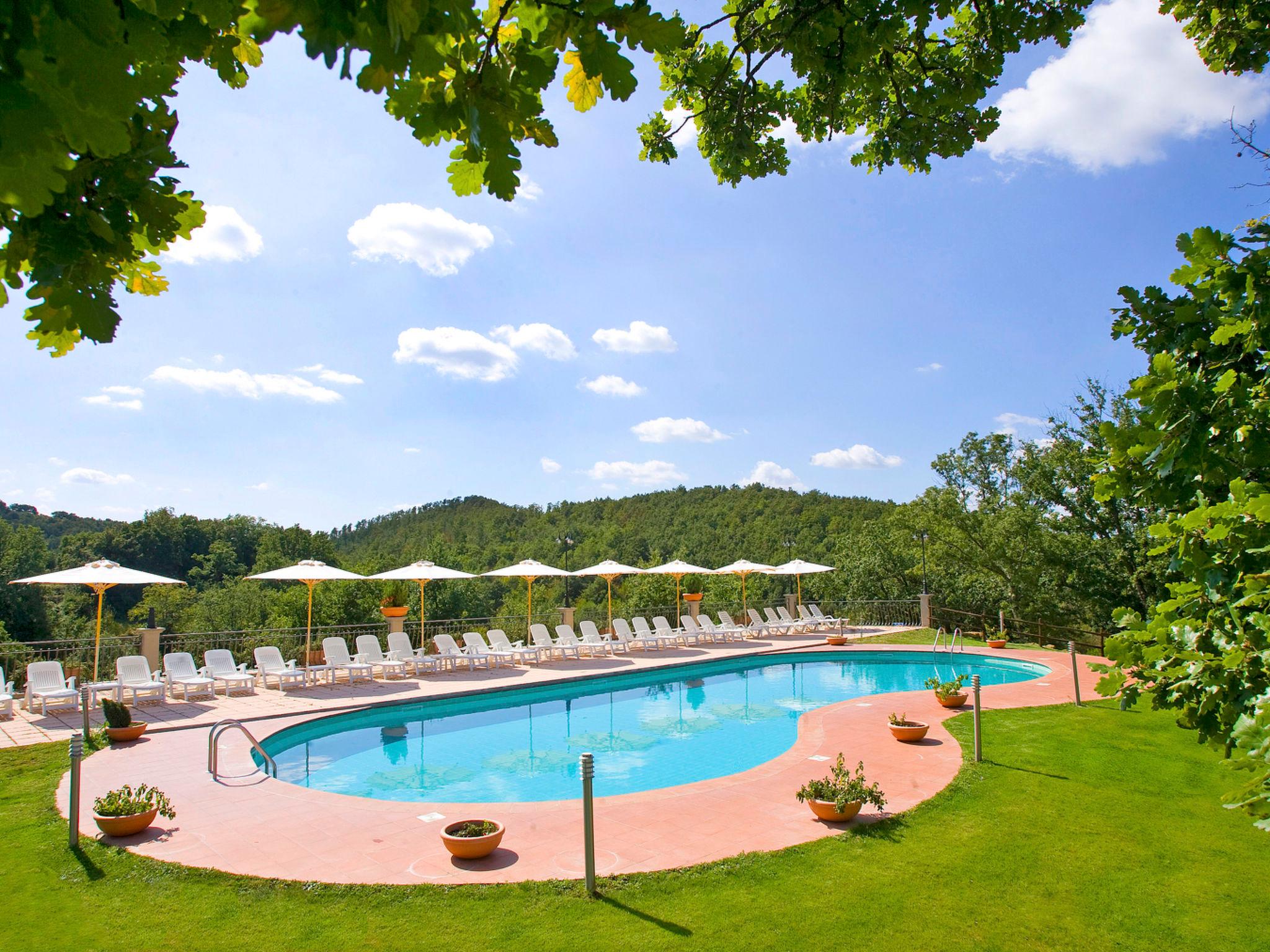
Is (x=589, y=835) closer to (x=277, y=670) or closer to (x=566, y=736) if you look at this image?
(x=566, y=736)

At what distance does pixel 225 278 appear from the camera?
6500 mm

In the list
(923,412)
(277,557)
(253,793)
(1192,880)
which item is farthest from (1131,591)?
(277,557)

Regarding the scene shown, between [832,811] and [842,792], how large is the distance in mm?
200

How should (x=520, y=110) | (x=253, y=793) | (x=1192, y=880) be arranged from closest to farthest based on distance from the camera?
(x=520, y=110)
(x=1192, y=880)
(x=253, y=793)

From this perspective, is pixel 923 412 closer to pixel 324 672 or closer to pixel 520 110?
pixel 324 672

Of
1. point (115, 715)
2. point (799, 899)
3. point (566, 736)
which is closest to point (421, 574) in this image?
point (566, 736)

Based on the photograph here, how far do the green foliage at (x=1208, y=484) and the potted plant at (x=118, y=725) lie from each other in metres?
11.1

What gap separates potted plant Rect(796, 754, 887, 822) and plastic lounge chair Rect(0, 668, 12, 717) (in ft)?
36.3

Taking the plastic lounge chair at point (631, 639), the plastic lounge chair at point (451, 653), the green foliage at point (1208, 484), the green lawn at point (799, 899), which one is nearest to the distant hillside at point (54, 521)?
the plastic lounge chair at point (451, 653)

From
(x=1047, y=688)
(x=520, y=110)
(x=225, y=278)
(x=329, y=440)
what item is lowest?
(x=1047, y=688)

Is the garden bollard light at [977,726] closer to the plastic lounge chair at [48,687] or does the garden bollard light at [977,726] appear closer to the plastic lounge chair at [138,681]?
the plastic lounge chair at [138,681]

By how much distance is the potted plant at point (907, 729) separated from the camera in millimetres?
9883

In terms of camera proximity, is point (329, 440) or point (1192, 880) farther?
point (329, 440)

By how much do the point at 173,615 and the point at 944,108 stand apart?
33.6m
